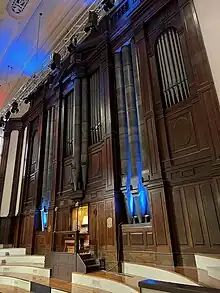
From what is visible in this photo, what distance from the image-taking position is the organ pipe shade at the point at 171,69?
528 centimetres

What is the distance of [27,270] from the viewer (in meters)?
6.42

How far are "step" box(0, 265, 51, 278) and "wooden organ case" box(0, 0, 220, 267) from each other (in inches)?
24.4

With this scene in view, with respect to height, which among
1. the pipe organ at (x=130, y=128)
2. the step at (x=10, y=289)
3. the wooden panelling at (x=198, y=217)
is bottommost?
the step at (x=10, y=289)

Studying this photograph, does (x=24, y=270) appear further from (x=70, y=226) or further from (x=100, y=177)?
(x=100, y=177)

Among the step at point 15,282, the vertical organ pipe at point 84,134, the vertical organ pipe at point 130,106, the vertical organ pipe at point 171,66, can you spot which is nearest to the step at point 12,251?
the step at point 15,282

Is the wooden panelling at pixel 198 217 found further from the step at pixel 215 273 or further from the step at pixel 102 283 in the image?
the step at pixel 102 283

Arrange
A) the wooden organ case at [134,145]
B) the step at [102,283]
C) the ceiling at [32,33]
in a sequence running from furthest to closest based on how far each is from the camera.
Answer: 1. the ceiling at [32,33]
2. the wooden organ case at [134,145]
3. the step at [102,283]

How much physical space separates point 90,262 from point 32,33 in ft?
27.2

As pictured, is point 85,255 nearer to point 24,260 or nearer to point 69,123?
point 24,260

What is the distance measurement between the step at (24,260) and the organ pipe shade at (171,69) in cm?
588

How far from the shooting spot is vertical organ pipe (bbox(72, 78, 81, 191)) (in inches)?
279

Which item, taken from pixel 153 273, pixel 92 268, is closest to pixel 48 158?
pixel 92 268

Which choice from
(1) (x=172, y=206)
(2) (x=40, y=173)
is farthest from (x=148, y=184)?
(2) (x=40, y=173)

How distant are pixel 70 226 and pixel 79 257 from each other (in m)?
1.77
